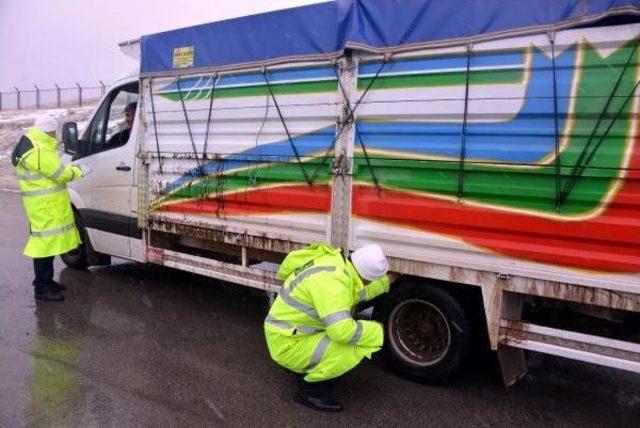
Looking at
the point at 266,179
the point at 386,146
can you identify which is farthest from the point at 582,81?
the point at 266,179

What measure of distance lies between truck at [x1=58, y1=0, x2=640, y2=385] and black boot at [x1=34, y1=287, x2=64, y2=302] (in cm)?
143

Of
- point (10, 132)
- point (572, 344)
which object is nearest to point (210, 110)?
point (572, 344)

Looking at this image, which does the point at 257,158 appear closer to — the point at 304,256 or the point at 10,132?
the point at 304,256

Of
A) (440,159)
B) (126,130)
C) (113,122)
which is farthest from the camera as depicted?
(113,122)

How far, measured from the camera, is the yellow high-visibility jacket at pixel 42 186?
558 centimetres

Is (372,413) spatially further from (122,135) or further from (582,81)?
(122,135)

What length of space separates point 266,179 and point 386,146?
1.15 meters

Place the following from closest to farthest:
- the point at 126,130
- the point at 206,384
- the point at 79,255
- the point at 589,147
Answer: the point at 589,147 < the point at 206,384 < the point at 126,130 < the point at 79,255

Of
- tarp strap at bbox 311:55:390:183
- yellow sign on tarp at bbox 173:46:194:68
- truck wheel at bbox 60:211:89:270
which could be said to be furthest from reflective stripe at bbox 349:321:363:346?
truck wheel at bbox 60:211:89:270

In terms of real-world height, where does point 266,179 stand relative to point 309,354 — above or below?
above

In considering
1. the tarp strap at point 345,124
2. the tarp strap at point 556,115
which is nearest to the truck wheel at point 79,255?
the tarp strap at point 345,124

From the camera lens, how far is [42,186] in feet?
A: 18.5

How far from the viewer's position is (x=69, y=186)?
6.69 m

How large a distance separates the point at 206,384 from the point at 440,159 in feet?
7.01
